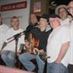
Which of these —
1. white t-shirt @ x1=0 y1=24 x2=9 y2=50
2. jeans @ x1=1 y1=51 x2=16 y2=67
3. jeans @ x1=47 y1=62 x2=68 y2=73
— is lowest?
jeans @ x1=1 y1=51 x2=16 y2=67

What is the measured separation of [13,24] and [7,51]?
406mm

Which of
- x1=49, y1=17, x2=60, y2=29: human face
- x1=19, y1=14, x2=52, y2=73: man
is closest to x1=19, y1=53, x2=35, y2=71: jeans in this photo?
x1=19, y1=14, x2=52, y2=73: man

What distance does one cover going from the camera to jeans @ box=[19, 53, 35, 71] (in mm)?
3459

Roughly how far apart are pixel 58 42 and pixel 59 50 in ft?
0.27

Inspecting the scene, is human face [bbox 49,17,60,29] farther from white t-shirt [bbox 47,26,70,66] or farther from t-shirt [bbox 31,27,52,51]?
t-shirt [bbox 31,27,52,51]

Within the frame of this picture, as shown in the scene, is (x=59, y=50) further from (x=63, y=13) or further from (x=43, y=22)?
(x=63, y=13)

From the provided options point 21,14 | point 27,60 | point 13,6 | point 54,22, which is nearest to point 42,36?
point 27,60

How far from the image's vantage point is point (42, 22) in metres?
3.31

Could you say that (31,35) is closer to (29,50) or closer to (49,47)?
(29,50)

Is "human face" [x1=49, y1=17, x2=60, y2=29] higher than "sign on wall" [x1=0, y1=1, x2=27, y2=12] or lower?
lower

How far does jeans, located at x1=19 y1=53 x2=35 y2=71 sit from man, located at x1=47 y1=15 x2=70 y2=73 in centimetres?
73

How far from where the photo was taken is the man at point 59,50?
2607mm

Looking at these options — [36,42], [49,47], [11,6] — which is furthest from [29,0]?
[49,47]

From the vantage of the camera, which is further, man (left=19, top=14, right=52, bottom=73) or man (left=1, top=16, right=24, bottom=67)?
man (left=1, top=16, right=24, bottom=67)
